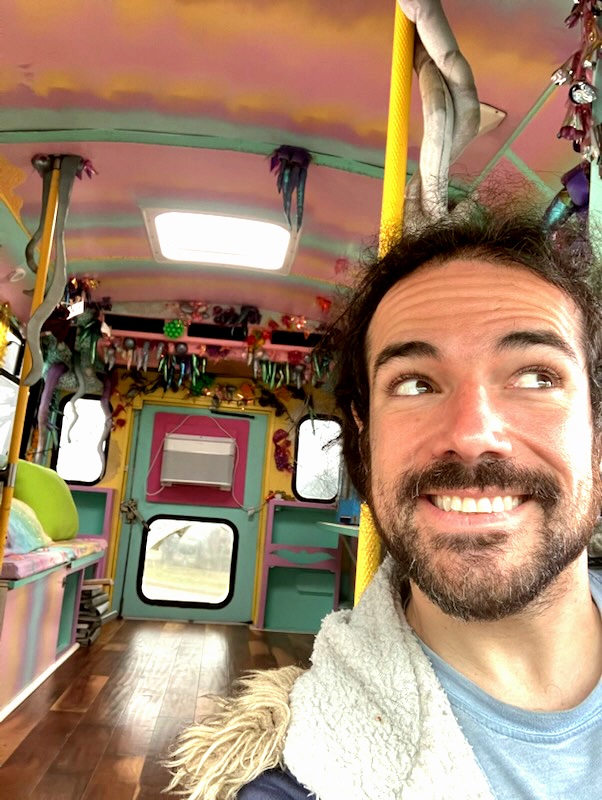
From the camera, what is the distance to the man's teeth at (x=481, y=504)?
0.87 metres

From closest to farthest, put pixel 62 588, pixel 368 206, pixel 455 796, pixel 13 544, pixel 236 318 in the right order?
pixel 455 796
pixel 368 206
pixel 13 544
pixel 62 588
pixel 236 318

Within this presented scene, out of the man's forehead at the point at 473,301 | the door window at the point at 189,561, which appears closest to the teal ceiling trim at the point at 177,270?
the door window at the point at 189,561

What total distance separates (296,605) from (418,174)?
16.8 ft

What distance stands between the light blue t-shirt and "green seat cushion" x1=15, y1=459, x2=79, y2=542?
3.80 metres

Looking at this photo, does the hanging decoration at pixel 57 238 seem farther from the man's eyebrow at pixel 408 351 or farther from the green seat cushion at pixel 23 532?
the man's eyebrow at pixel 408 351

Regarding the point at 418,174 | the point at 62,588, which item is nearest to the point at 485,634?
the point at 418,174

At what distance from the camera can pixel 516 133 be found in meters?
2.30

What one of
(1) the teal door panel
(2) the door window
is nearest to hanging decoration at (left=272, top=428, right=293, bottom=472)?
(1) the teal door panel

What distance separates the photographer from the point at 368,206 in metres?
3.03

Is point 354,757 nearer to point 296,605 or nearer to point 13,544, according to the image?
point 13,544

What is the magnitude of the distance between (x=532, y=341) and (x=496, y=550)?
0.30 meters

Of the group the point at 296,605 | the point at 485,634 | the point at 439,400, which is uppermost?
the point at 439,400

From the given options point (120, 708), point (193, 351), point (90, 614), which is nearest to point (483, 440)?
point (120, 708)

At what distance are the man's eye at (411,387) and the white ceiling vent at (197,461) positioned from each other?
16.5ft
